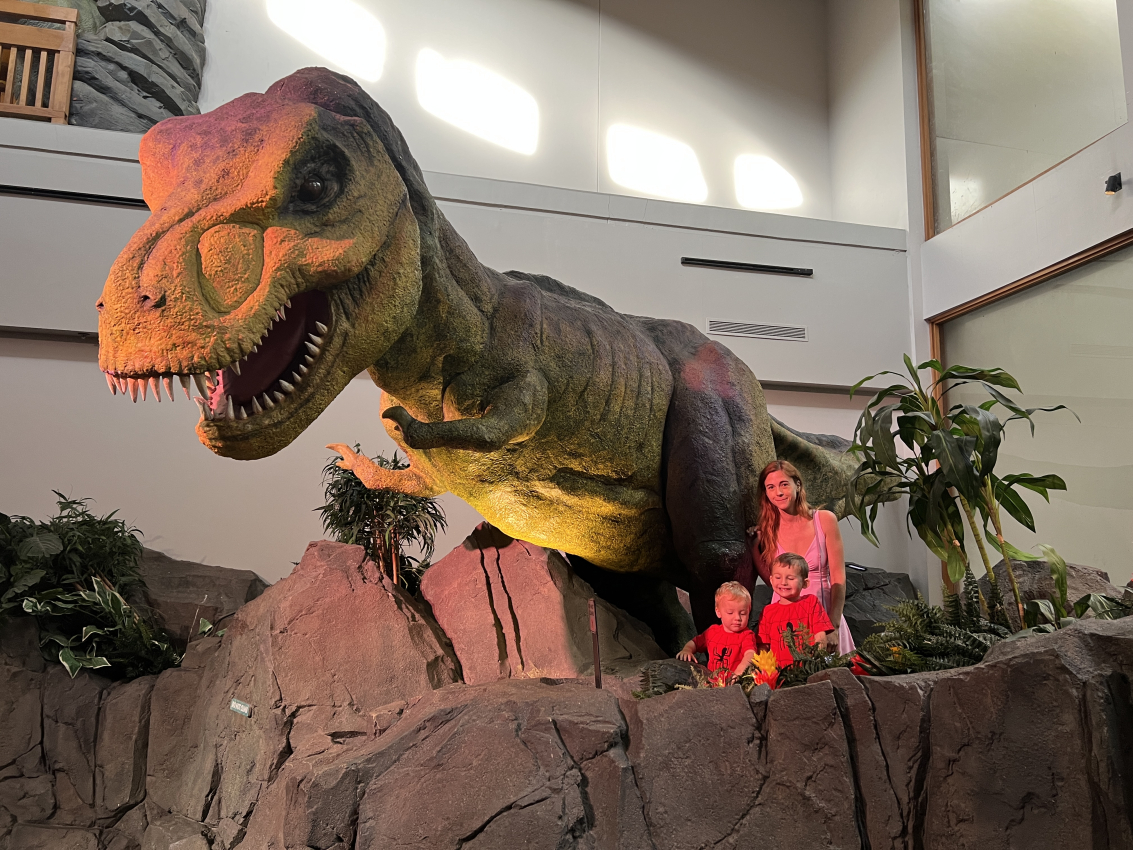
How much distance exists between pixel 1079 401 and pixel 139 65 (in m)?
6.91

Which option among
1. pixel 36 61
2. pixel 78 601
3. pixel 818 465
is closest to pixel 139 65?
pixel 36 61

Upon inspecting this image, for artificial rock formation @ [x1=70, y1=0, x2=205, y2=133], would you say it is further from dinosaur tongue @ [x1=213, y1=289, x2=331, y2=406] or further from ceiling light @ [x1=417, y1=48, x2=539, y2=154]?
dinosaur tongue @ [x1=213, y1=289, x2=331, y2=406]

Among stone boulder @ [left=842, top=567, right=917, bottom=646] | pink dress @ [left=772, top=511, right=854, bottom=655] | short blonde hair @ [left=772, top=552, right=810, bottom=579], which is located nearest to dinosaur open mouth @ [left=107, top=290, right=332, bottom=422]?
short blonde hair @ [left=772, top=552, right=810, bottom=579]

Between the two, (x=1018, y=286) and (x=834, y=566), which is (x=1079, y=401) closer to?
(x=1018, y=286)

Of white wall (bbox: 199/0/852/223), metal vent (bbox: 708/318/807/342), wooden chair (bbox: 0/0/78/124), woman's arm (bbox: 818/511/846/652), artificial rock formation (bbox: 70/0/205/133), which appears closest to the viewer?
woman's arm (bbox: 818/511/846/652)

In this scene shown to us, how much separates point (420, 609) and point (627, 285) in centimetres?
330

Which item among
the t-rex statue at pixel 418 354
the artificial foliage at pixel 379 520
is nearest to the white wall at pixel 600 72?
the artificial foliage at pixel 379 520

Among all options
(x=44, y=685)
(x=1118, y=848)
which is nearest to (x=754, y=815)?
(x=1118, y=848)

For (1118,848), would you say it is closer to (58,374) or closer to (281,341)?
(281,341)

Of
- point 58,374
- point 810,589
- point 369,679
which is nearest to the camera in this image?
point 810,589

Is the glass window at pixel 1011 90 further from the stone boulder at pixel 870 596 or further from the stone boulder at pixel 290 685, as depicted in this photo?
the stone boulder at pixel 290 685

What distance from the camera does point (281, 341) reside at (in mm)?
2336

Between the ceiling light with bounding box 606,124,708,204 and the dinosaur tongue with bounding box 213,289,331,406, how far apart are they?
539cm

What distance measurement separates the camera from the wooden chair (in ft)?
19.6
